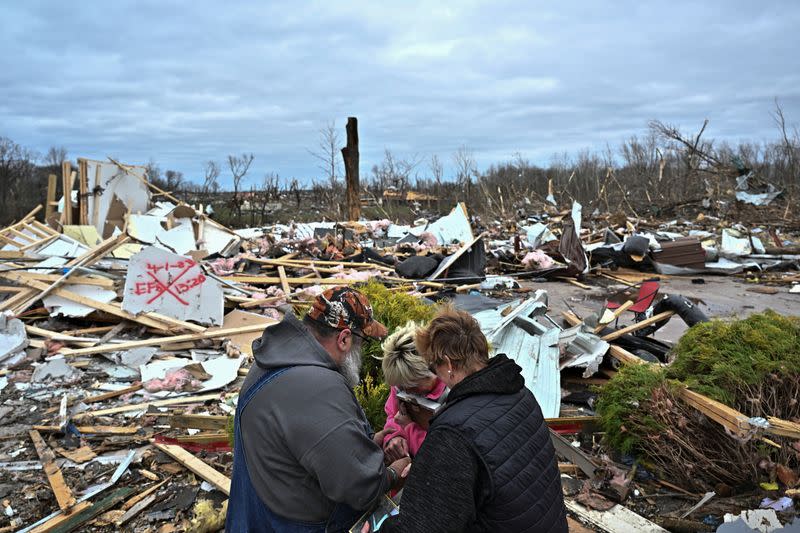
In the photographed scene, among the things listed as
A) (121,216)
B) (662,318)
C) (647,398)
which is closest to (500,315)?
(662,318)

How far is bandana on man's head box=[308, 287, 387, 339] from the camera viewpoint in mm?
2248

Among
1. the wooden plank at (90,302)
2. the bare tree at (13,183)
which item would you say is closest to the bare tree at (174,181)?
the bare tree at (13,183)

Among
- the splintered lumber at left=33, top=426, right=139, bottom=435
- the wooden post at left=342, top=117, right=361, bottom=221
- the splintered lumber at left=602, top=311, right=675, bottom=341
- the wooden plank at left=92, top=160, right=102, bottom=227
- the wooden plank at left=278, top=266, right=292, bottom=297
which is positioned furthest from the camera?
the wooden post at left=342, top=117, right=361, bottom=221

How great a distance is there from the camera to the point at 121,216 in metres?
14.8

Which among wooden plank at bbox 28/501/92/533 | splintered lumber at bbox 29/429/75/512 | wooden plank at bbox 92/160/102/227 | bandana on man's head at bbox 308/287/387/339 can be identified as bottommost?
wooden plank at bbox 28/501/92/533

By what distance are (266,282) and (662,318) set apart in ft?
23.9

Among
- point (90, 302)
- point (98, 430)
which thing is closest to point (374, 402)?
point (98, 430)

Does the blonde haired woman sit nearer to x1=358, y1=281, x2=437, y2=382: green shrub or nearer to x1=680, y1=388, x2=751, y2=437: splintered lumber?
x1=358, y1=281, x2=437, y2=382: green shrub

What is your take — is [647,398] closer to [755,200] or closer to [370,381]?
[370,381]

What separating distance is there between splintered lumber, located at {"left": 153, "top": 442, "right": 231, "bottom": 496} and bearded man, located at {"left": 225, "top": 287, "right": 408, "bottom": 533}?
6.51 ft

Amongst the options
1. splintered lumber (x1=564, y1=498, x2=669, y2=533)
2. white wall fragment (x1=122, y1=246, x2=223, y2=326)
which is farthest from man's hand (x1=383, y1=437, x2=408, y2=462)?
white wall fragment (x1=122, y1=246, x2=223, y2=326)

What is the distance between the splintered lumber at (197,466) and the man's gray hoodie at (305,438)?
2.26m

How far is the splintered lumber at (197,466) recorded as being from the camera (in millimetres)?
4133

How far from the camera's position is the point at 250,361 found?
707 cm
